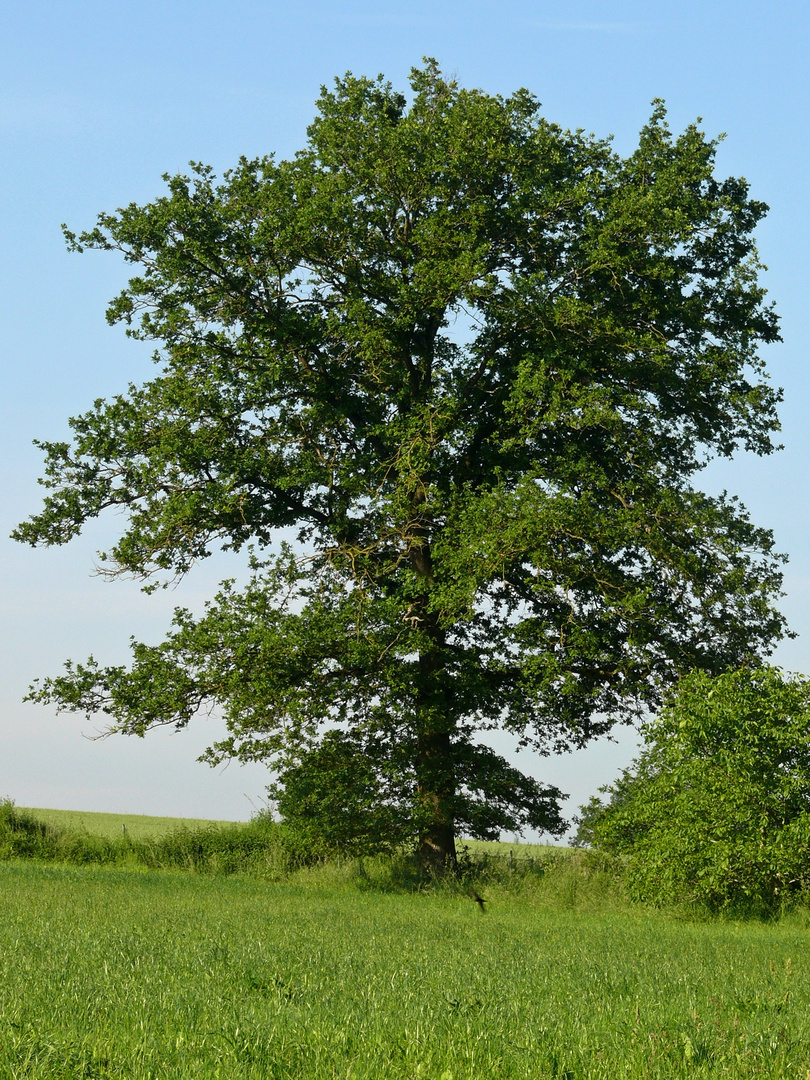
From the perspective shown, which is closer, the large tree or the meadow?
the meadow

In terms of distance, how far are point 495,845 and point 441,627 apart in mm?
15229

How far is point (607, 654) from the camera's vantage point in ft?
70.0

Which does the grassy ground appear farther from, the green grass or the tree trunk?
the green grass

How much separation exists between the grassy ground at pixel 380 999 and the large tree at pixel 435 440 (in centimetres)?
793

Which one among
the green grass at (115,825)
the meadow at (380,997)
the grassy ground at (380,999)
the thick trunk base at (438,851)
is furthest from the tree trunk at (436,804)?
the green grass at (115,825)

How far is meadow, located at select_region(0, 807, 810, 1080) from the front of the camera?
5.74 m

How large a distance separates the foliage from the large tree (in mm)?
3458

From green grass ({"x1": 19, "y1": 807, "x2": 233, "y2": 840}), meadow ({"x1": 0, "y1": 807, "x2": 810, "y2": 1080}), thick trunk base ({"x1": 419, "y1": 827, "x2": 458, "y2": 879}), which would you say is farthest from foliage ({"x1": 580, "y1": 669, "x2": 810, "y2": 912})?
green grass ({"x1": 19, "y1": 807, "x2": 233, "y2": 840})

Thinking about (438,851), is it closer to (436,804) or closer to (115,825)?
(436,804)

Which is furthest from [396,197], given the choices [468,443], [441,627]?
[441,627]

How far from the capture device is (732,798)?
1698 centimetres

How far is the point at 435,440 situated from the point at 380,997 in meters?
15.4

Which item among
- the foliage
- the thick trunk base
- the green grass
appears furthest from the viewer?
the green grass

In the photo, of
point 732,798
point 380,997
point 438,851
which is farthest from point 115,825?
point 380,997
